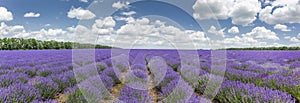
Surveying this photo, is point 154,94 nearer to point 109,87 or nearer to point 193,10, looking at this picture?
point 109,87

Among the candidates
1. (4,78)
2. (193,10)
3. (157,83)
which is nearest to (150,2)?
(193,10)

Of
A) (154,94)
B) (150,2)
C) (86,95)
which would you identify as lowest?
(154,94)

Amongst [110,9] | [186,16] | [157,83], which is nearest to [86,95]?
[157,83]

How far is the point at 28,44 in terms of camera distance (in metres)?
31.6

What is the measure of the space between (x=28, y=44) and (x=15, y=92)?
33.5 meters

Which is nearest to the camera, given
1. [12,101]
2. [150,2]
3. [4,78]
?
[12,101]

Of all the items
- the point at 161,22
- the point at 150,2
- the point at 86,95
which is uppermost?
the point at 150,2

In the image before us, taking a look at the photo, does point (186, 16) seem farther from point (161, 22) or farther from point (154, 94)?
point (154, 94)

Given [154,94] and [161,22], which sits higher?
[161,22]

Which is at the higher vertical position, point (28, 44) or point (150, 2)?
point (150, 2)

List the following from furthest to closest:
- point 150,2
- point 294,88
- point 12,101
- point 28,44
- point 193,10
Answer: point 28,44, point 150,2, point 193,10, point 294,88, point 12,101

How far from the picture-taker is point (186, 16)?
548cm

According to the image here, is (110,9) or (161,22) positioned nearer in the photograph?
(110,9)

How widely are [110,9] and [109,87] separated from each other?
2.10m
